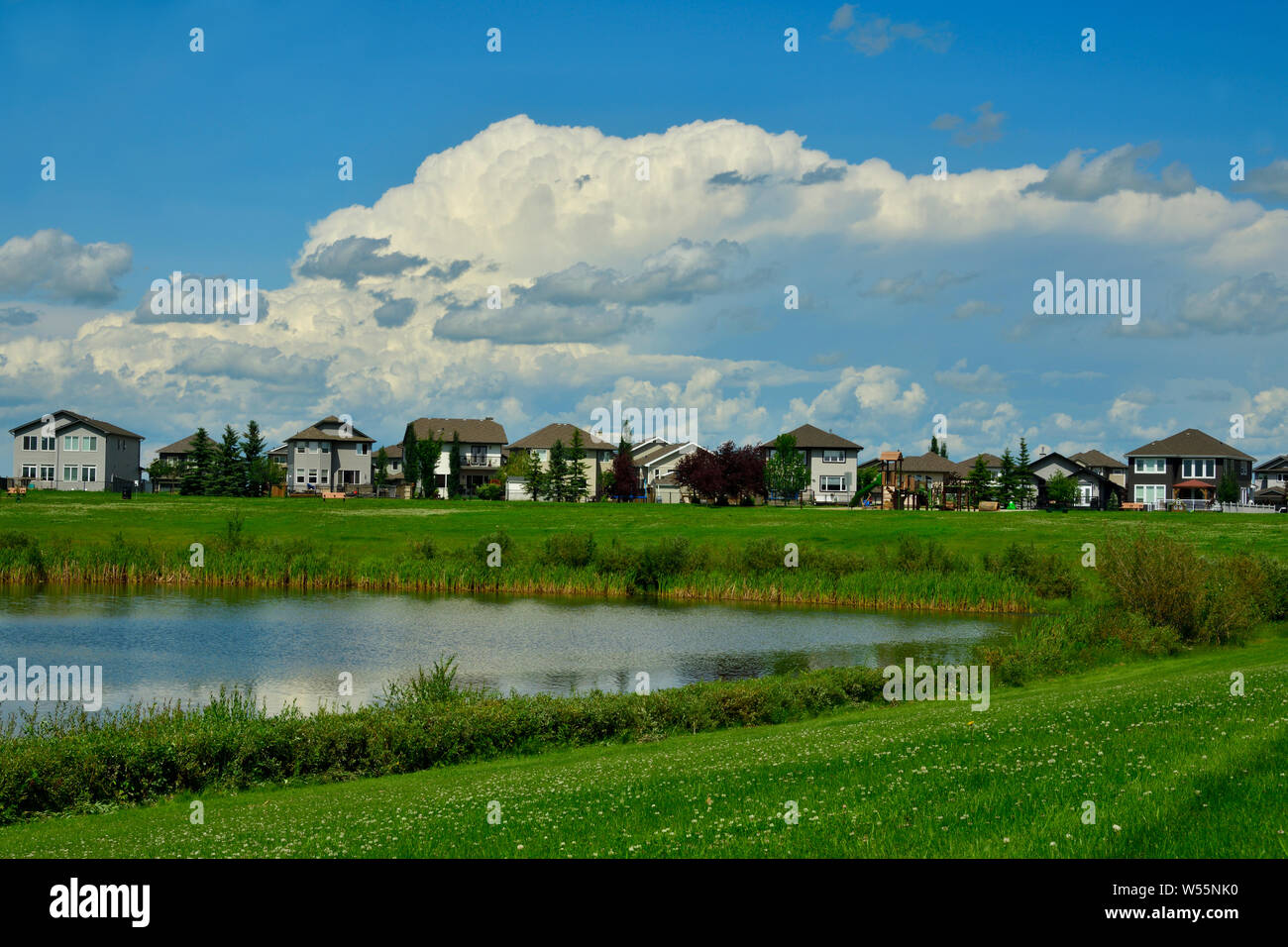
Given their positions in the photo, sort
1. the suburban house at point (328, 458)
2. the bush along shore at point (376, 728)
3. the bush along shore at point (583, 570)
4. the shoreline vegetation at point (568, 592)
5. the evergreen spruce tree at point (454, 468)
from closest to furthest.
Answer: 1. the bush along shore at point (376, 728)
2. the shoreline vegetation at point (568, 592)
3. the bush along shore at point (583, 570)
4. the suburban house at point (328, 458)
5. the evergreen spruce tree at point (454, 468)

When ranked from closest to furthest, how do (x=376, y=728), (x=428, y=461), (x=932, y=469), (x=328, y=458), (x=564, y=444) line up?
(x=376, y=728)
(x=428, y=461)
(x=328, y=458)
(x=564, y=444)
(x=932, y=469)

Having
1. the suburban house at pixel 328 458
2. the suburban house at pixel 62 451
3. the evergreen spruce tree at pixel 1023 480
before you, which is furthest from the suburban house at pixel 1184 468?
the suburban house at pixel 62 451

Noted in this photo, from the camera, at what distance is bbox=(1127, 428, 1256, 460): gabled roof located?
125 m

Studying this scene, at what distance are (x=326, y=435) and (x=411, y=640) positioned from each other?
9839cm

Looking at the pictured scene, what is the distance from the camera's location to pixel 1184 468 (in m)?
126

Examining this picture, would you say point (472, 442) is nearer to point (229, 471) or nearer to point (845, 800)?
point (229, 471)

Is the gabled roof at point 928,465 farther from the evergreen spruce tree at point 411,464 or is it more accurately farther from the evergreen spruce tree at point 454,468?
the evergreen spruce tree at point 411,464

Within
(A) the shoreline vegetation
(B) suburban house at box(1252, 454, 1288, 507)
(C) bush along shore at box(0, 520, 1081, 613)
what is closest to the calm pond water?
(A) the shoreline vegetation

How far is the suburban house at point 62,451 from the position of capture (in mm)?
121500

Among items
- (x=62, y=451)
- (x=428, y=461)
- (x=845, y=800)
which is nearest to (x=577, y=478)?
(x=428, y=461)

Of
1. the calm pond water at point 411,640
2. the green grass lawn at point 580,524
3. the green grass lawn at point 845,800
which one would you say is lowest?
the calm pond water at point 411,640

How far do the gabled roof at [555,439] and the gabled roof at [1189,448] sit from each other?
73.4 meters

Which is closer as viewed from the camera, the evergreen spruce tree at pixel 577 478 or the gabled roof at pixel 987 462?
the evergreen spruce tree at pixel 577 478
